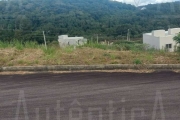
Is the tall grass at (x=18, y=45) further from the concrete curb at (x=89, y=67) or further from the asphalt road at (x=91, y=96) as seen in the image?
the asphalt road at (x=91, y=96)

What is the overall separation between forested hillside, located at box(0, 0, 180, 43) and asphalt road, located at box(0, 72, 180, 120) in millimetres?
19612

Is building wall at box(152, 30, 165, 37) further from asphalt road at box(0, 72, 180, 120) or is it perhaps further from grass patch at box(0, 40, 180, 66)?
asphalt road at box(0, 72, 180, 120)

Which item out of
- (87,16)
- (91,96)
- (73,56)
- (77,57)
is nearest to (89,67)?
(77,57)

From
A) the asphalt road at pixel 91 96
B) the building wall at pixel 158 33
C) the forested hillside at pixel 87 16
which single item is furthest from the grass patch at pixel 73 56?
the building wall at pixel 158 33

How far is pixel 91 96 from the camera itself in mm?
4391

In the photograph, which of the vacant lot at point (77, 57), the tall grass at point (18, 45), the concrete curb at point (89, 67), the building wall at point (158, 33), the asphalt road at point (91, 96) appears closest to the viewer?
the asphalt road at point (91, 96)

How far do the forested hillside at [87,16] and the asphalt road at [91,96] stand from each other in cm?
1961

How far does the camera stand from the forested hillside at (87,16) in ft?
89.0

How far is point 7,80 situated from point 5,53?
217cm

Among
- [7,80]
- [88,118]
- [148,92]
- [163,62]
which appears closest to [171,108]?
[148,92]

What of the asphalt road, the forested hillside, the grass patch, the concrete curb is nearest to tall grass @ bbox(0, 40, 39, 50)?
the grass patch

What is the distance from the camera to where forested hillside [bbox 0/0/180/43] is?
89.0 feet

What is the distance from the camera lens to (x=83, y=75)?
5.90 m

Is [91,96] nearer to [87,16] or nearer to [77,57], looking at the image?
[77,57]
